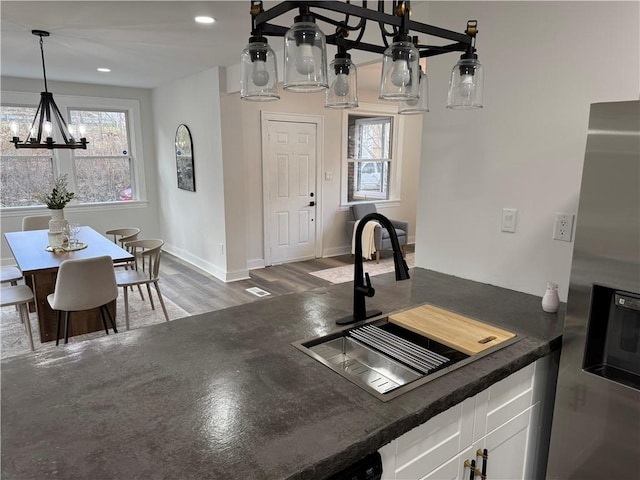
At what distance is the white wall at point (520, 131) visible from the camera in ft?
5.67

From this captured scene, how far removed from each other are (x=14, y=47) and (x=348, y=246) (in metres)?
4.74

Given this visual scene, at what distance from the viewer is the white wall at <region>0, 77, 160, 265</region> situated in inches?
223

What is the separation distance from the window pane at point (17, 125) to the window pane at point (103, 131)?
1.72ft

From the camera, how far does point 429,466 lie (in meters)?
1.28

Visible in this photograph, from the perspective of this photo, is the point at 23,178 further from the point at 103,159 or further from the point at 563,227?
the point at 563,227

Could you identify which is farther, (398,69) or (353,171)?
(353,171)

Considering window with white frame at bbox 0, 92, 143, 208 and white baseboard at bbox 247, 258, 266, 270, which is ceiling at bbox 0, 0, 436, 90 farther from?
white baseboard at bbox 247, 258, 266, 270

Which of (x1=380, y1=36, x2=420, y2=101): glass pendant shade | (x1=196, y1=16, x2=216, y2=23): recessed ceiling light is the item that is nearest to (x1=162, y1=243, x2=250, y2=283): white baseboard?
(x1=196, y1=16, x2=216, y2=23): recessed ceiling light

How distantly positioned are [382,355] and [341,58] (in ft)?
3.53

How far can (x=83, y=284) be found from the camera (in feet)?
10.0

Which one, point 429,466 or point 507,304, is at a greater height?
point 507,304

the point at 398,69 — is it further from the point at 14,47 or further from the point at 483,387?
the point at 14,47

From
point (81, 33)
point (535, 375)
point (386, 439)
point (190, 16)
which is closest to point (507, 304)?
point (535, 375)

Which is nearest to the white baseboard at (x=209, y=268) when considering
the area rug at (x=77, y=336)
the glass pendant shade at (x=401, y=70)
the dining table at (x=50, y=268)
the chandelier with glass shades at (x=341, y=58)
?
the area rug at (x=77, y=336)
